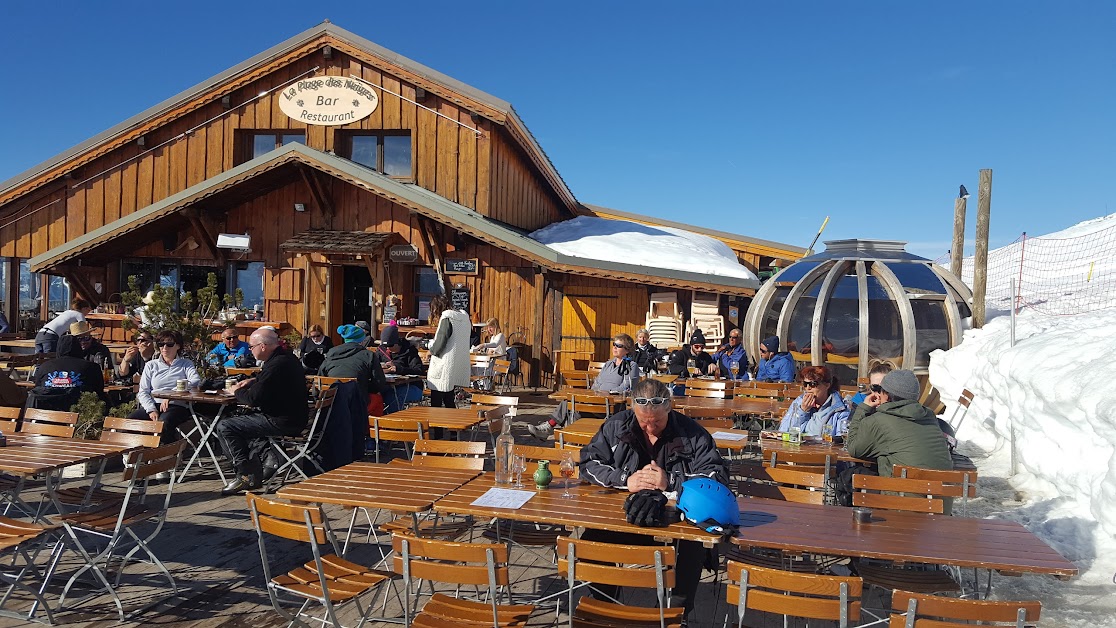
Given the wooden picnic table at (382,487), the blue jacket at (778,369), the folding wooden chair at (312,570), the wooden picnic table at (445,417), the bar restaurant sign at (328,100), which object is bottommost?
the folding wooden chair at (312,570)

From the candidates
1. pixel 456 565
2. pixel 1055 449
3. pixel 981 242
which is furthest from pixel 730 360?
pixel 456 565

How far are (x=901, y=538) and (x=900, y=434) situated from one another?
2.03 metres

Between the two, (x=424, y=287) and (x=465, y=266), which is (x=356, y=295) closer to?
(x=424, y=287)

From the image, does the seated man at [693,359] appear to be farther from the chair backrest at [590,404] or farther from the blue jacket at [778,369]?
the chair backrest at [590,404]

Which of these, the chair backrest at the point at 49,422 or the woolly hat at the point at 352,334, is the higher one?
the woolly hat at the point at 352,334

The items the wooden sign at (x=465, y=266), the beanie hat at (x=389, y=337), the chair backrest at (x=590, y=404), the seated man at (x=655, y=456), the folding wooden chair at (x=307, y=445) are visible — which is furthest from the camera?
the wooden sign at (x=465, y=266)

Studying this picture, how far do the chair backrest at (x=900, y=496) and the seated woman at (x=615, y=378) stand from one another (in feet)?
15.3

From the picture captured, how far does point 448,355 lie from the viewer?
31.6 ft

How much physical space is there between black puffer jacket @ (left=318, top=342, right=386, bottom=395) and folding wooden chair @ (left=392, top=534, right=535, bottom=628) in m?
4.80

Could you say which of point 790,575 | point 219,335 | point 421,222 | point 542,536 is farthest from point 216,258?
point 790,575

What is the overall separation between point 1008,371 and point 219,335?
12642 mm

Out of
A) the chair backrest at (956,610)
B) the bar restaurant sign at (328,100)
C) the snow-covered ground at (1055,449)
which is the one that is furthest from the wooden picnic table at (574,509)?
the bar restaurant sign at (328,100)

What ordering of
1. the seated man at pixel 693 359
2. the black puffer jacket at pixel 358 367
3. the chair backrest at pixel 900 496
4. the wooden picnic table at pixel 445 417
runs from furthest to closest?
1. the seated man at pixel 693 359
2. the black puffer jacket at pixel 358 367
3. the wooden picnic table at pixel 445 417
4. the chair backrest at pixel 900 496

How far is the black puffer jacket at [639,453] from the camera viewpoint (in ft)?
14.8
